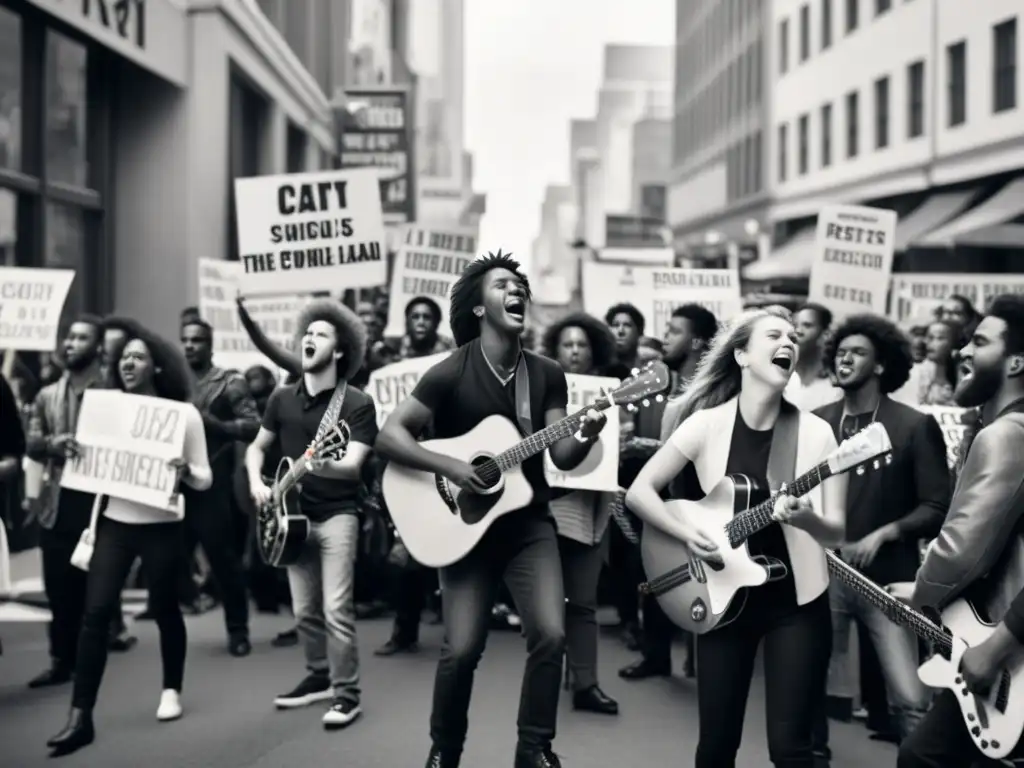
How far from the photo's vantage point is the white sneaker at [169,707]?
7988mm

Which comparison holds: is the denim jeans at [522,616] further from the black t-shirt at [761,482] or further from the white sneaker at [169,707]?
the white sneaker at [169,707]

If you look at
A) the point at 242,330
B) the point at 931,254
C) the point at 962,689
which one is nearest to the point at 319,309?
the point at 962,689

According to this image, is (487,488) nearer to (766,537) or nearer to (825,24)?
(766,537)

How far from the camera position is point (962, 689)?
457cm

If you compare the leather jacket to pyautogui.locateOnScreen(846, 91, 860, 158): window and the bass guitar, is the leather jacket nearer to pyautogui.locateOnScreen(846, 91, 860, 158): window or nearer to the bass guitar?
the bass guitar

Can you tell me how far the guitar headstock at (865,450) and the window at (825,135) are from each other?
40.2 meters

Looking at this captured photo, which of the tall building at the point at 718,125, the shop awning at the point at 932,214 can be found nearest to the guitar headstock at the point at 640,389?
the shop awning at the point at 932,214

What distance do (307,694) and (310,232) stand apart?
4680 mm

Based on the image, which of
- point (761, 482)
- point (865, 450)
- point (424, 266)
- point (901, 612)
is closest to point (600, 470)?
point (761, 482)

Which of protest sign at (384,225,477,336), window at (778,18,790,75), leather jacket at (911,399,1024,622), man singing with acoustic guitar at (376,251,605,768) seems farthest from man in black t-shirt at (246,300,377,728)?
window at (778,18,790,75)

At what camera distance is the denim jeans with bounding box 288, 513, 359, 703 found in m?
8.09

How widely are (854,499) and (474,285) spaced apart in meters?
2.10

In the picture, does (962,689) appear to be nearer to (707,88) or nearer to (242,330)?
(242,330)

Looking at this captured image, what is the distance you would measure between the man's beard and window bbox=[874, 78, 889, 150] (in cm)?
3446
